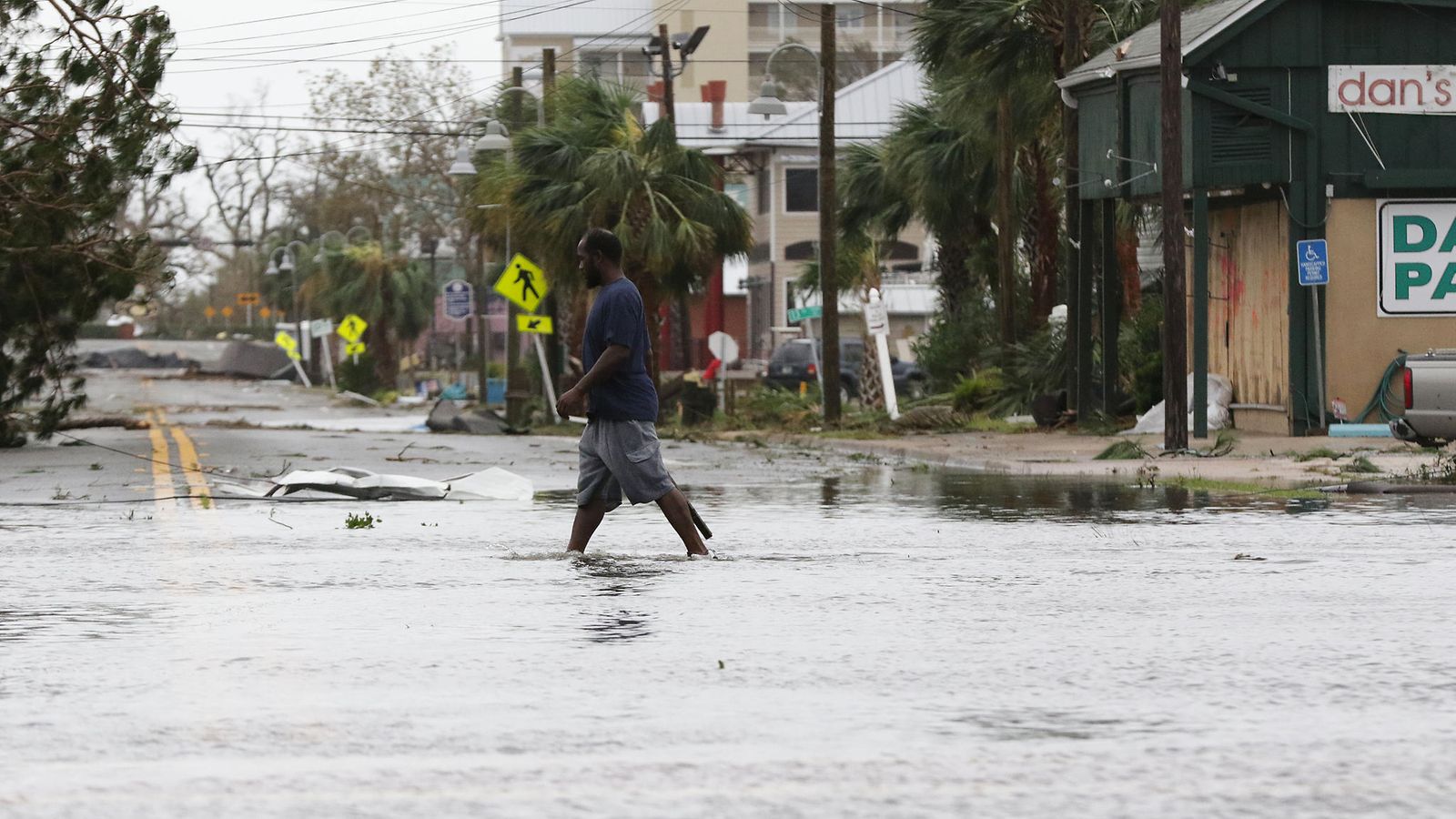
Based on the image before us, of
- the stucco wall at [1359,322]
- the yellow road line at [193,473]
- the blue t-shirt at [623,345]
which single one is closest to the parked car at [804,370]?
the yellow road line at [193,473]

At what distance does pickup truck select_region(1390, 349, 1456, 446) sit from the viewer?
19.7m

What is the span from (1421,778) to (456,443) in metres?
25.9

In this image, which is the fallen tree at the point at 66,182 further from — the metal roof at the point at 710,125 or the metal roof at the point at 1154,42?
the metal roof at the point at 710,125

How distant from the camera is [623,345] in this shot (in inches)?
454

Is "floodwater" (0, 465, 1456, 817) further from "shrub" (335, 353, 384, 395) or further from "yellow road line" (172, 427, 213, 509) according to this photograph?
"shrub" (335, 353, 384, 395)

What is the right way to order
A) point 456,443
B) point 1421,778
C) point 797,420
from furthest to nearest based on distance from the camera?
point 797,420 < point 456,443 < point 1421,778

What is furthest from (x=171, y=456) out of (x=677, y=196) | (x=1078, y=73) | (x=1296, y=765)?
(x=1296, y=765)

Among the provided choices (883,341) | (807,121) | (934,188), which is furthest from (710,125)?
(883,341)

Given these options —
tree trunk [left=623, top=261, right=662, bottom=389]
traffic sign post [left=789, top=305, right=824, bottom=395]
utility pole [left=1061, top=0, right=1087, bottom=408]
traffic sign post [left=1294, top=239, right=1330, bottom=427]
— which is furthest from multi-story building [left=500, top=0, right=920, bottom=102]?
traffic sign post [left=1294, top=239, right=1330, bottom=427]

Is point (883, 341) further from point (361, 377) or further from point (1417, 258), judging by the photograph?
point (361, 377)

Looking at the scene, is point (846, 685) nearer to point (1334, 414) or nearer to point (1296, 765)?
point (1296, 765)

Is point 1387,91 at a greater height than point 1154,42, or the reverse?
point 1154,42

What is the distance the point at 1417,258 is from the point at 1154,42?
4.27 meters

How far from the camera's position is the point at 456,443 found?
31047 mm
